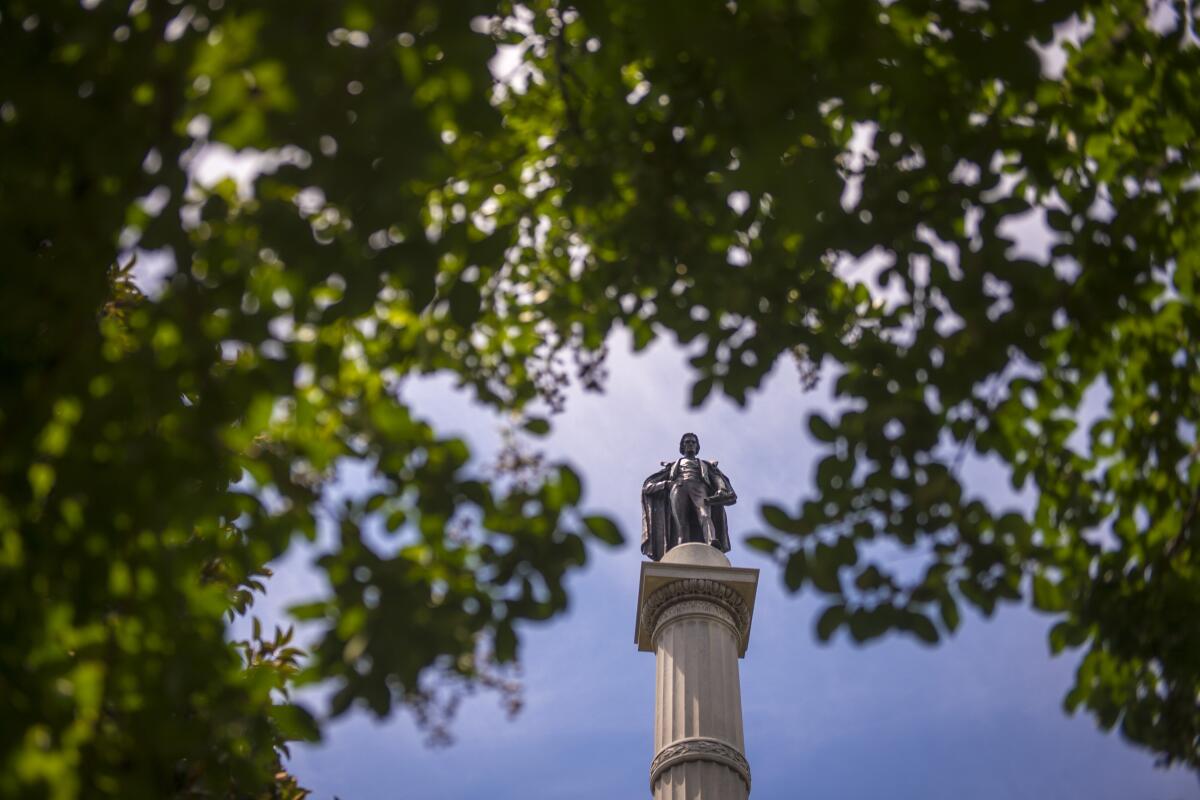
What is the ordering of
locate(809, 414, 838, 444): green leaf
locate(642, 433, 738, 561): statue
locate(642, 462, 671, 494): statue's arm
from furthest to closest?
locate(642, 462, 671, 494): statue's arm < locate(642, 433, 738, 561): statue < locate(809, 414, 838, 444): green leaf

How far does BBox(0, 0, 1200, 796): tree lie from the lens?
3.75 meters

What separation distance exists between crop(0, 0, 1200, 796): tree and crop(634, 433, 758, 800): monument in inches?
320

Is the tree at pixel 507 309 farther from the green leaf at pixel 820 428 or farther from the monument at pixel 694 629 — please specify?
the monument at pixel 694 629

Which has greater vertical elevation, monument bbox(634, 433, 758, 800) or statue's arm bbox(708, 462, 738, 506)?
statue's arm bbox(708, 462, 738, 506)

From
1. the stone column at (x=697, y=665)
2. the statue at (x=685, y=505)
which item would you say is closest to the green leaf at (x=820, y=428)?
the stone column at (x=697, y=665)

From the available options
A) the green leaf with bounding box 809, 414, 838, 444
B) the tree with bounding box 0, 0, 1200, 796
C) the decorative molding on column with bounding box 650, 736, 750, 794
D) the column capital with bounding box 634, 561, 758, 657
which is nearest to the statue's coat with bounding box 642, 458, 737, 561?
the column capital with bounding box 634, 561, 758, 657

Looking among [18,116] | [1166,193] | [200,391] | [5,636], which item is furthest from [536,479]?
[1166,193]

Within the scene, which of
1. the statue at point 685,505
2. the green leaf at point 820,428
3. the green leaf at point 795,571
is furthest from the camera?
the statue at point 685,505

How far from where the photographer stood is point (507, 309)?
588 cm

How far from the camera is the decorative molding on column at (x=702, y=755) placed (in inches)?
522

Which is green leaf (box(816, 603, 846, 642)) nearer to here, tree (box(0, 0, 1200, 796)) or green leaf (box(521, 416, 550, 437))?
tree (box(0, 0, 1200, 796))

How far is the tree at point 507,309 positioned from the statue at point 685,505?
10.6m

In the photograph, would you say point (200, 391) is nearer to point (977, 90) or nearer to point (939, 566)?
point (939, 566)

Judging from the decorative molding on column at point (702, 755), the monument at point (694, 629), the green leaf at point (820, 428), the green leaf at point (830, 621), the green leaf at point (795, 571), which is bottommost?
the green leaf at point (830, 621)
